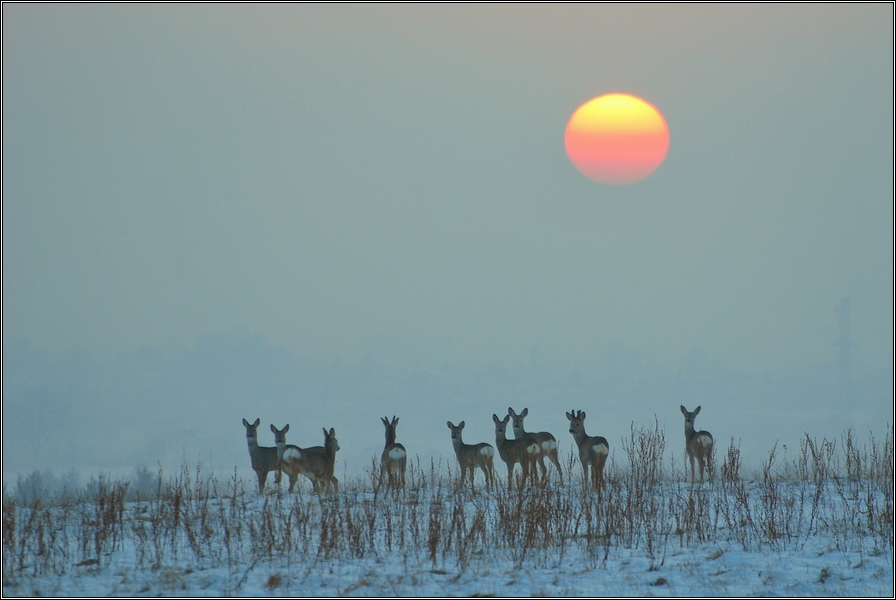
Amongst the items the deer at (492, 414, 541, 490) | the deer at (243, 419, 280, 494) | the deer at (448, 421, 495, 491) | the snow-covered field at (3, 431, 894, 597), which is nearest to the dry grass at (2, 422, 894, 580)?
the snow-covered field at (3, 431, 894, 597)

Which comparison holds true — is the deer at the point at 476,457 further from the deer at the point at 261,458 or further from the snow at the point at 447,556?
the snow at the point at 447,556

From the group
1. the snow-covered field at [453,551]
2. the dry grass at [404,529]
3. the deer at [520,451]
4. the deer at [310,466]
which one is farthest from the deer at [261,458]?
the deer at [520,451]

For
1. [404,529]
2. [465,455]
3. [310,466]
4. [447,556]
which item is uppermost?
[465,455]

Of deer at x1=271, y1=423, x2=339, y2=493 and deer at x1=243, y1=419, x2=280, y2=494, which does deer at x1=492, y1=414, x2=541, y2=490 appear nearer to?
deer at x1=271, y1=423, x2=339, y2=493

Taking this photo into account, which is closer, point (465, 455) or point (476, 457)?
point (476, 457)

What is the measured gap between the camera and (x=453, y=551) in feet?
37.3

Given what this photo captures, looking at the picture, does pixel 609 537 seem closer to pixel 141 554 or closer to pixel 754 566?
pixel 754 566

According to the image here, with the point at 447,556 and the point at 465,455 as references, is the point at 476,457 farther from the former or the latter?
the point at 447,556

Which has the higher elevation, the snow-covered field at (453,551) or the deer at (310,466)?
the deer at (310,466)

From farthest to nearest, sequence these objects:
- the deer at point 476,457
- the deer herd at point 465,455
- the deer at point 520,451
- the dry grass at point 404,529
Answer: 1. the deer at point 520,451
2. the deer at point 476,457
3. the deer herd at point 465,455
4. the dry grass at point 404,529

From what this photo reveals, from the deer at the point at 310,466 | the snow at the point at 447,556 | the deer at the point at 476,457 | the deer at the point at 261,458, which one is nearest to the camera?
the snow at the point at 447,556

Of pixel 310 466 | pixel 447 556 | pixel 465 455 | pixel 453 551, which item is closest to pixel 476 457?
pixel 465 455

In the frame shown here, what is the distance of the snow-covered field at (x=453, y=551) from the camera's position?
32.1ft

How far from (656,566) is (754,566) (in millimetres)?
1166
